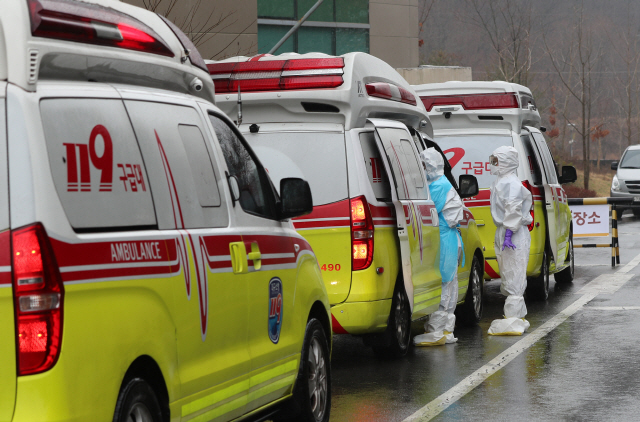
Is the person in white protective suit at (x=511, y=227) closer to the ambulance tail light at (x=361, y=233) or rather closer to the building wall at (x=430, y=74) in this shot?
the ambulance tail light at (x=361, y=233)

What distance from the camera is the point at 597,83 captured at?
316 ft

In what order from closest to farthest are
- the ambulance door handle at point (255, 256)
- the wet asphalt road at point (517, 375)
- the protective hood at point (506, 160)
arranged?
1. the ambulance door handle at point (255, 256)
2. the wet asphalt road at point (517, 375)
3. the protective hood at point (506, 160)

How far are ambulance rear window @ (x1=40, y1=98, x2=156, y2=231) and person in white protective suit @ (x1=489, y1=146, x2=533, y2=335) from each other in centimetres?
675

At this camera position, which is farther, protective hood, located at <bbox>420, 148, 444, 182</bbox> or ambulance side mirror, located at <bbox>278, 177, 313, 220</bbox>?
protective hood, located at <bbox>420, 148, 444, 182</bbox>

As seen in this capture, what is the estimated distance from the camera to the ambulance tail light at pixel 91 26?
381cm

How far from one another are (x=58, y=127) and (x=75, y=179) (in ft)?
0.66

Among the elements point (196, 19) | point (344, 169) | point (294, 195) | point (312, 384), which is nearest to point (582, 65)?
point (196, 19)

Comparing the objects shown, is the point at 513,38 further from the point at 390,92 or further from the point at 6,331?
the point at 6,331

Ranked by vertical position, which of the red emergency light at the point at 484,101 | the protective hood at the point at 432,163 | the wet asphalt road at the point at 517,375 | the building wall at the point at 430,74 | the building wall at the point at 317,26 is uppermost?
the building wall at the point at 317,26

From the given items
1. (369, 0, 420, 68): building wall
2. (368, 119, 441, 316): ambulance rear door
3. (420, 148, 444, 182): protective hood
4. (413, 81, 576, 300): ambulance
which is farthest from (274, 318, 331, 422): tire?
(369, 0, 420, 68): building wall

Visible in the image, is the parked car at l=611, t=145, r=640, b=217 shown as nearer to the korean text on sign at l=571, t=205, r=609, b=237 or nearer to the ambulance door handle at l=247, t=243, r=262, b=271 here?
the korean text on sign at l=571, t=205, r=609, b=237

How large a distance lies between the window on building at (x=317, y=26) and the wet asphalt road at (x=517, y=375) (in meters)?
18.6

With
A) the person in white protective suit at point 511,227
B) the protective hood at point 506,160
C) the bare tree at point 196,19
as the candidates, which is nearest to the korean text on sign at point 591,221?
the person in white protective suit at point 511,227

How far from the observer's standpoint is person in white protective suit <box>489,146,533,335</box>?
10469mm
